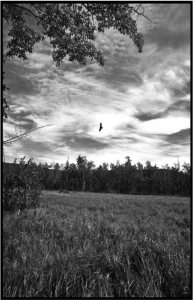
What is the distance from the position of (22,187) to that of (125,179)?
255 feet

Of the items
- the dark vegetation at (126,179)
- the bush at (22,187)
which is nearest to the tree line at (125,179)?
the dark vegetation at (126,179)

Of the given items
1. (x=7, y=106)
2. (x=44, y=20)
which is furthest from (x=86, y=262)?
(x=44, y=20)

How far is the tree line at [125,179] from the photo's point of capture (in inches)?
3098

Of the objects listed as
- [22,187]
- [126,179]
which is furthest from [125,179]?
[22,187]

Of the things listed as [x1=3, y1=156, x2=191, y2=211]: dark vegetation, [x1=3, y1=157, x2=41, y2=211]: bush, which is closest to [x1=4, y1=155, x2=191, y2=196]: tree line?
[x1=3, y1=156, x2=191, y2=211]: dark vegetation

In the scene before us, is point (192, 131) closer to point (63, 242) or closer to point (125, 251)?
point (125, 251)

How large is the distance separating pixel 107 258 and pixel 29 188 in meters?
8.84

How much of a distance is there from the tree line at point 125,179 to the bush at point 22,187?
191 feet

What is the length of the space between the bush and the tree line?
58312 millimetres

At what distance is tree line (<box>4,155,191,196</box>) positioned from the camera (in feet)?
258

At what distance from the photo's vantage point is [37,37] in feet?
12.6

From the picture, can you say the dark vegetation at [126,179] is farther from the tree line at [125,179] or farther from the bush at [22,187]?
the bush at [22,187]

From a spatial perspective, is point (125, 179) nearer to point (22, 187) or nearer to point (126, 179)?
point (126, 179)

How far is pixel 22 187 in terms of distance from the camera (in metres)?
10.6
